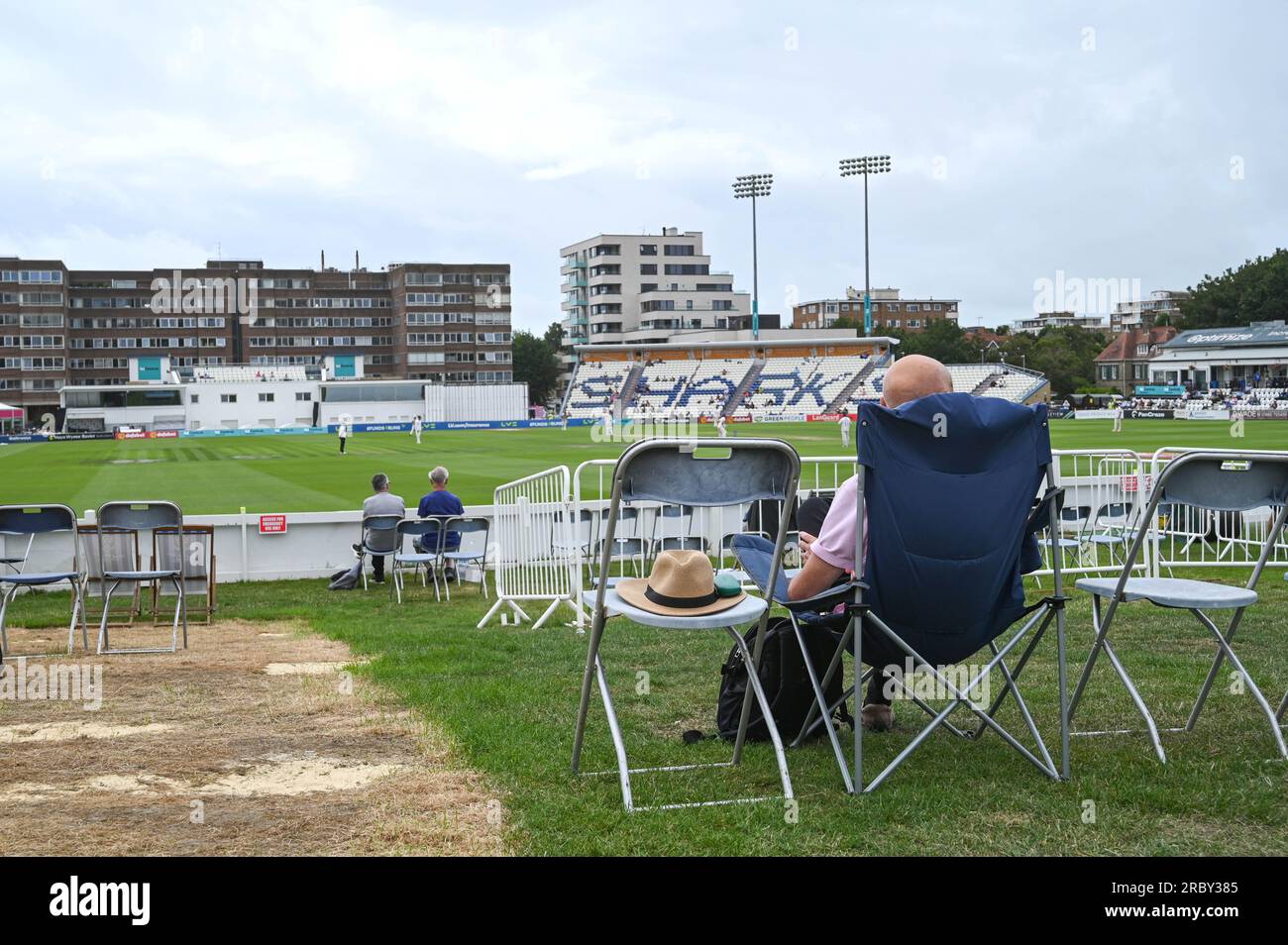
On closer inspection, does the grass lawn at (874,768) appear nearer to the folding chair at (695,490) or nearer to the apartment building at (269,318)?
the folding chair at (695,490)

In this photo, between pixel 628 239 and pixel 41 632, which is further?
pixel 628 239

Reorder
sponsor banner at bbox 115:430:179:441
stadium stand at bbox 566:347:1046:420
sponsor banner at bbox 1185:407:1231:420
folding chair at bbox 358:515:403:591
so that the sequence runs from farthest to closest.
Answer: stadium stand at bbox 566:347:1046:420
sponsor banner at bbox 115:430:179:441
sponsor banner at bbox 1185:407:1231:420
folding chair at bbox 358:515:403:591

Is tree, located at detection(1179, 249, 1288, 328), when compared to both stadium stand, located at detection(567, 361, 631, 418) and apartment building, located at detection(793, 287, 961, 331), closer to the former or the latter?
apartment building, located at detection(793, 287, 961, 331)

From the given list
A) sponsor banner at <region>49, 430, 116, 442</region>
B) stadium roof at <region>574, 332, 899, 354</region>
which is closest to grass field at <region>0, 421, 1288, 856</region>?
sponsor banner at <region>49, 430, 116, 442</region>

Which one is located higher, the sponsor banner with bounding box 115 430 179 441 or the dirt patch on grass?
the sponsor banner with bounding box 115 430 179 441

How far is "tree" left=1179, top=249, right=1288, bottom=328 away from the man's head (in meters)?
119

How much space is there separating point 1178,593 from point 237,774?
4.04 metres

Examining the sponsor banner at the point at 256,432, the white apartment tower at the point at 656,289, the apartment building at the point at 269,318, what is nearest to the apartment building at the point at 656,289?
the white apartment tower at the point at 656,289

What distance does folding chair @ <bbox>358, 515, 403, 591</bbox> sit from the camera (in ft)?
41.9

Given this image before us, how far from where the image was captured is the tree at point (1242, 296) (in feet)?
358

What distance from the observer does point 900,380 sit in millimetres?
4836
